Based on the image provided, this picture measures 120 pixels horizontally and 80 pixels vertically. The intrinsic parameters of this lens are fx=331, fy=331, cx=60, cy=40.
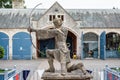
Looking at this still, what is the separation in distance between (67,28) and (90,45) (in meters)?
5.10

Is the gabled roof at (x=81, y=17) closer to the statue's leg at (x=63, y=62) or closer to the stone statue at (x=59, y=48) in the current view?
the stone statue at (x=59, y=48)

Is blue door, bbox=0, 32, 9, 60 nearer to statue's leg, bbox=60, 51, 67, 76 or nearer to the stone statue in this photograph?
the stone statue

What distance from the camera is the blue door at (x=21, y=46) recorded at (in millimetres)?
37391

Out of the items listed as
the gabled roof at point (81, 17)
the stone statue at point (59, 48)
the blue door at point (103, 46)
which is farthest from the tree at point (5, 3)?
the stone statue at point (59, 48)

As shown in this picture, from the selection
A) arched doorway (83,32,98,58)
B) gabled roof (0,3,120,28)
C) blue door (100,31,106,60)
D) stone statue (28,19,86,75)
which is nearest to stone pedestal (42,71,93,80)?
stone statue (28,19,86,75)

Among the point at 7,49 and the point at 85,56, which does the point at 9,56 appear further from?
the point at 85,56

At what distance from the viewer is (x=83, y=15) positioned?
132ft

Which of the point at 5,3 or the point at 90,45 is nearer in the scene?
the point at 90,45

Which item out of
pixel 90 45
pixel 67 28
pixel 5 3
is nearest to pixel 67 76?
pixel 67 28

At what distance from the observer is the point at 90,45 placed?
1565 inches

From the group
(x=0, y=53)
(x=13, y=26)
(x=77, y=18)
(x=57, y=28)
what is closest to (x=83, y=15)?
(x=77, y=18)

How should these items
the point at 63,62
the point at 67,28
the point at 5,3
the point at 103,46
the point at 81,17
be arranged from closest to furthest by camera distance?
the point at 63,62 → the point at 67,28 → the point at 103,46 → the point at 81,17 → the point at 5,3

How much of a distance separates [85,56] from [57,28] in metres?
29.4

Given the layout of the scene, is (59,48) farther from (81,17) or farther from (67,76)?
(81,17)
